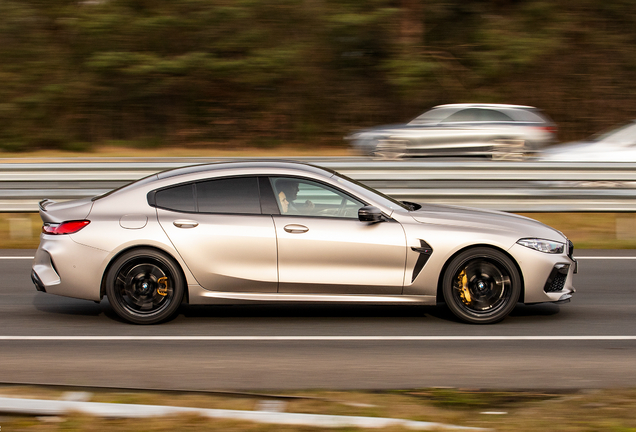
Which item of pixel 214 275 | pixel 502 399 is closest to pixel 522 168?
pixel 214 275

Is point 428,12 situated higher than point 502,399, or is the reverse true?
point 428,12

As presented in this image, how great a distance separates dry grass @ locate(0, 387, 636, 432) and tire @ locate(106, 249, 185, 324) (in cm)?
170

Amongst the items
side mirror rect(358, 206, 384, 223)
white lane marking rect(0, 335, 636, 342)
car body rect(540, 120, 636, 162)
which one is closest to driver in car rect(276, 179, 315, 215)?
side mirror rect(358, 206, 384, 223)

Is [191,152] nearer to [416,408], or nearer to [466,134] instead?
[466,134]

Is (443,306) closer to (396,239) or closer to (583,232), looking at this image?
(396,239)

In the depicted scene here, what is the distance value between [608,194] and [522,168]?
124cm

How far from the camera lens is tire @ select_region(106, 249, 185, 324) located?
660 cm

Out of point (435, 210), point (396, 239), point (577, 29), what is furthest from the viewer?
point (577, 29)

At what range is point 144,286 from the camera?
21.9 feet

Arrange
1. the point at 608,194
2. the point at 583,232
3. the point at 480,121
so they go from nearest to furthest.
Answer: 1. the point at 608,194
2. the point at 583,232
3. the point at 480,121

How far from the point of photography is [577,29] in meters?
23.5

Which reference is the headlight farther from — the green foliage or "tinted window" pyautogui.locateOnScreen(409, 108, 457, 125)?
the green foliage

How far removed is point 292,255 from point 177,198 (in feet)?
3.74

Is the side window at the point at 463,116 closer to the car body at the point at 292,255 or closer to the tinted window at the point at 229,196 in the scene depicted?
the car body at the point at 292,255
